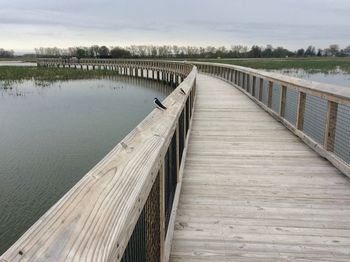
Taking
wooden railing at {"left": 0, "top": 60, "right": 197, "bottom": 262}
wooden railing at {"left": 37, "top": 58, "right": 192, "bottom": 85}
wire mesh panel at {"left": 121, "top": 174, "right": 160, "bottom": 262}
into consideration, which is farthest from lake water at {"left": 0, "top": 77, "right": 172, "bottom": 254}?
wooden railing at {"left": 37, "top": 58, "right": 192, "bottom": 85}

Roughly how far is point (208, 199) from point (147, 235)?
2.01 metres

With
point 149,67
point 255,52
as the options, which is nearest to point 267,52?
point 255,52

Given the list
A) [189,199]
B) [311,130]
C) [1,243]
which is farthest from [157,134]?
[311,130]

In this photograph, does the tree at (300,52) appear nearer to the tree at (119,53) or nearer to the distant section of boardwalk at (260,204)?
the tree at (119,53)

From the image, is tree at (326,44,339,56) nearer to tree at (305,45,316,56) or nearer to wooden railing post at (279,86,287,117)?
tree at (305,45,316,56)

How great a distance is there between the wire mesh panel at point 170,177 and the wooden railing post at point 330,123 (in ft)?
8.10

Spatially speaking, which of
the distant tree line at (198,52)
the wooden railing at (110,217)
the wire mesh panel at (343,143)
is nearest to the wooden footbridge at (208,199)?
the wooden railing at (110,217)

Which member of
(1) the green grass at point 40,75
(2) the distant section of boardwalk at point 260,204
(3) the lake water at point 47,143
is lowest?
(3) the lake water at point 47,143

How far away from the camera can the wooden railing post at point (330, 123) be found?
5078mm

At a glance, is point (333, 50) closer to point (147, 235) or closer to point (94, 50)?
point (94, 50)

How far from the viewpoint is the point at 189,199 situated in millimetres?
3992

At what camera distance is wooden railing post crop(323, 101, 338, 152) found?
16.7 feet

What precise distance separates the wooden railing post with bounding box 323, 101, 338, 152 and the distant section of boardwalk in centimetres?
26

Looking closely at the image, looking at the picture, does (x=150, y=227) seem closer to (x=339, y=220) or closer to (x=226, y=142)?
(x=339, y=220)
